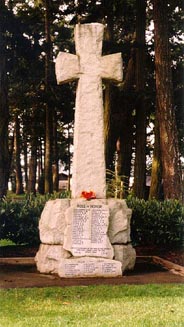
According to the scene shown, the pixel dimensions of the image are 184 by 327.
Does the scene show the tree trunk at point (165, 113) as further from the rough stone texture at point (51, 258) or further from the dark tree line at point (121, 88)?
the rough stone texture at point (51, 258)

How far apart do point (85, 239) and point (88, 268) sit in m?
0.51

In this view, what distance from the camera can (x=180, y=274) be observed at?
33.9 feet

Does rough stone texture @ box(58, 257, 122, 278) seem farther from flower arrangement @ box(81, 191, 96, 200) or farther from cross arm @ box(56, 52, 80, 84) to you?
cross arm @ box(56, 52, 80, 84)

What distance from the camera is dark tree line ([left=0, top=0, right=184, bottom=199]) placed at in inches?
637

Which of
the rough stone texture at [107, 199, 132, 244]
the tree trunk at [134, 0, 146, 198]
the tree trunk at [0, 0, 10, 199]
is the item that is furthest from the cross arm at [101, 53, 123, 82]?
the tree trunk at [134, 0, 146, 198]

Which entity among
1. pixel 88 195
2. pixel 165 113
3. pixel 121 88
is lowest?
pixel 88 195

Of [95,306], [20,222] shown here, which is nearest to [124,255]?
[95,306]

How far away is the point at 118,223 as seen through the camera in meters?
10.5

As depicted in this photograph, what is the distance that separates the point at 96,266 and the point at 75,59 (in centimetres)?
382

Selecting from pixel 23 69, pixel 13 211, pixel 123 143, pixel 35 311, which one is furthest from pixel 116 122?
pixel 35 311

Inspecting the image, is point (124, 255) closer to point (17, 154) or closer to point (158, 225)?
point (158, 225)

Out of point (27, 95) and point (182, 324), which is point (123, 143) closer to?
point (27, 95)

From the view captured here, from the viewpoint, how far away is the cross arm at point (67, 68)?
10703 millimetres

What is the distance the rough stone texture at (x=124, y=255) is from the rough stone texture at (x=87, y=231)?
0.17m
